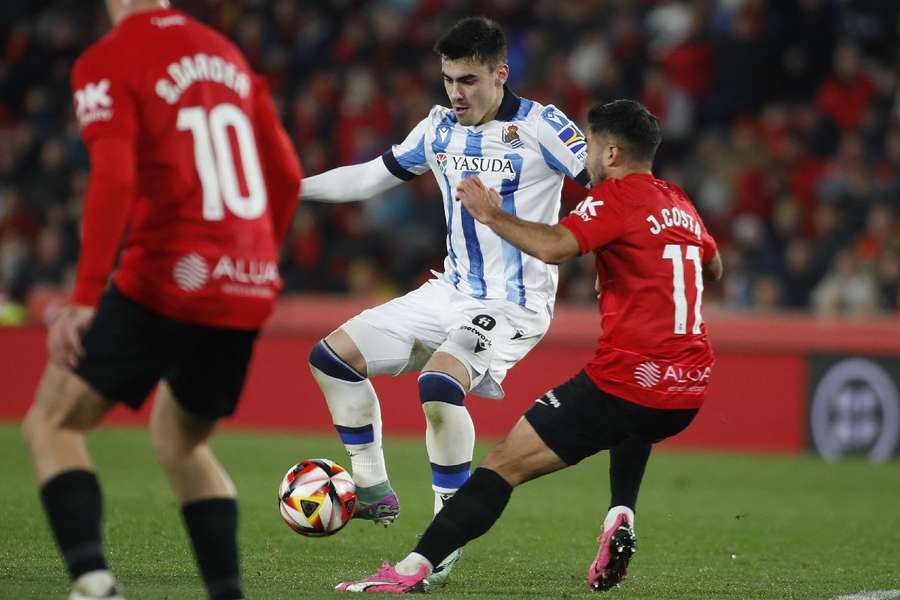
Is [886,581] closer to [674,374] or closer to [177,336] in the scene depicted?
[674,374]

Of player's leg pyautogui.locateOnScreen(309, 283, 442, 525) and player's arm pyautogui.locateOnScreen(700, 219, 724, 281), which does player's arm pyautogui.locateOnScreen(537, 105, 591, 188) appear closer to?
player's arm pyautogui.locateOnScreen(700, 219, 724, 281)

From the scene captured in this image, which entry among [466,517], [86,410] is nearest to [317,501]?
[466,517]

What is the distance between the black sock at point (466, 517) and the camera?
5512mm

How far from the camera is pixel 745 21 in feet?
54.0

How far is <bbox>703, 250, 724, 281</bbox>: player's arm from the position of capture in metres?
6.00

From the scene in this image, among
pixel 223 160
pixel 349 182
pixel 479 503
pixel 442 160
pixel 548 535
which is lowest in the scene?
pixel 548 535

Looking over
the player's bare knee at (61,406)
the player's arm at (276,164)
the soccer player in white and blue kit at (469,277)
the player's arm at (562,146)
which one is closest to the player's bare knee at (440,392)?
the soccer player in white and blue kit at (469,277)

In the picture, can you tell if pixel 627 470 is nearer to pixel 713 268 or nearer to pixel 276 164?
pixel 713 268

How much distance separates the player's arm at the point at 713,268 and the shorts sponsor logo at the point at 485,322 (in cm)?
103

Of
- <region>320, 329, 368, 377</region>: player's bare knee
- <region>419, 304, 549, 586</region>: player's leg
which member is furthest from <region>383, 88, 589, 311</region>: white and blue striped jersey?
<region>320, 329, 368, 377</region>: player's bare knee

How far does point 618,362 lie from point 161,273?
1.94 m

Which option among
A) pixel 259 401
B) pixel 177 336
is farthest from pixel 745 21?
pixel 177 336

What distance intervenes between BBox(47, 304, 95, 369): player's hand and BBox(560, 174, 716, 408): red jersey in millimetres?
1993

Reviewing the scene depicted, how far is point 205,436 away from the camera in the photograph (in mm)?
4695
